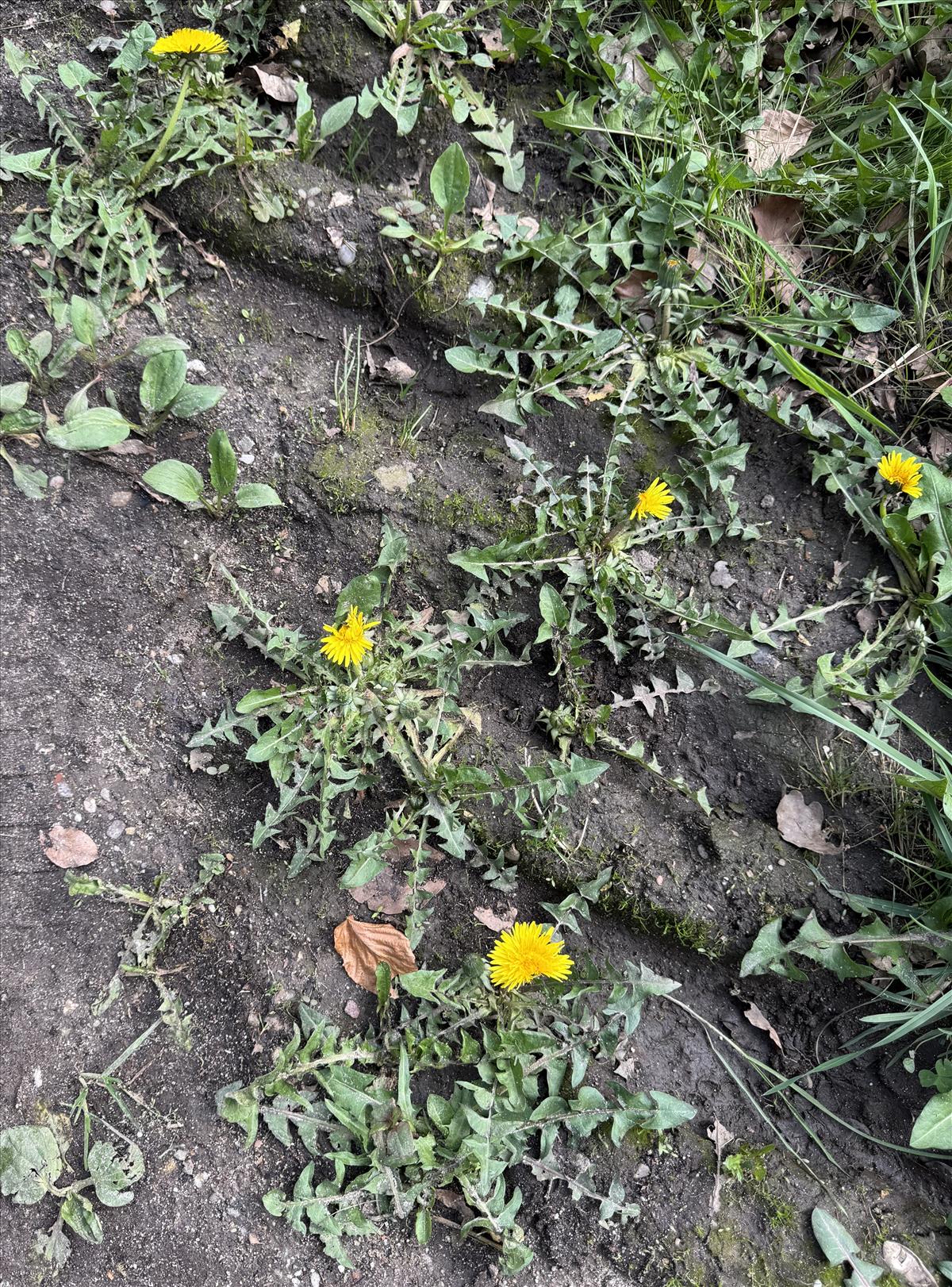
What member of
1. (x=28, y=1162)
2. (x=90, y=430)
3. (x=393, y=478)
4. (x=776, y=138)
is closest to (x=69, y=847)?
(x=28, y=1162)

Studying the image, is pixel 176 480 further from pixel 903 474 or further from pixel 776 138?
pixel 776 138

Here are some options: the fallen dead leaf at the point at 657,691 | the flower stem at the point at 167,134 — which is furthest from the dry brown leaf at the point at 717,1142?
the flower stem at the point at 167,134

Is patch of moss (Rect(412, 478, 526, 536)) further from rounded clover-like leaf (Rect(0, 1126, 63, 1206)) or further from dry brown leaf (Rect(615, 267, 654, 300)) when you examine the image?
rounded clover-like leaf (Rect(0, 1126, 63, 1206))

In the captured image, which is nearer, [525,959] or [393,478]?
[525,959]

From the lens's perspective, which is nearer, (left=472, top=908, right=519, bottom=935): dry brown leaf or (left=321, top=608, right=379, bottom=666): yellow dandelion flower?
(left=321, top=608, right=379, bottom=666): yellow dandelion flower

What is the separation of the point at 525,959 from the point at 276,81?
277cm

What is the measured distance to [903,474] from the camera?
243cm

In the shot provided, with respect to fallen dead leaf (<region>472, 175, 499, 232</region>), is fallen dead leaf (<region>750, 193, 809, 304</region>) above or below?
above

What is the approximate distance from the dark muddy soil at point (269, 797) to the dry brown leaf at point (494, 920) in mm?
27

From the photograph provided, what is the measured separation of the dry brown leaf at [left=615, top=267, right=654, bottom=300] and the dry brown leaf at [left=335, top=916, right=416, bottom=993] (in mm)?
2141

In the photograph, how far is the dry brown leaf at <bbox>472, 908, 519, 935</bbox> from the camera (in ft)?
7.55

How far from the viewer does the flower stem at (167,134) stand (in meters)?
2.29

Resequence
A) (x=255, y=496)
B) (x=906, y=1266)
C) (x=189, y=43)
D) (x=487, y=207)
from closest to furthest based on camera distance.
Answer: (x=906, y=1266), (x=189, y=43), (x=255, y=496), (x=487, y=207)

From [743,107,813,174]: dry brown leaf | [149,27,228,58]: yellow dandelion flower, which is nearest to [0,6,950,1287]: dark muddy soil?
[149,27,228,58]: yellow dandelion flower
